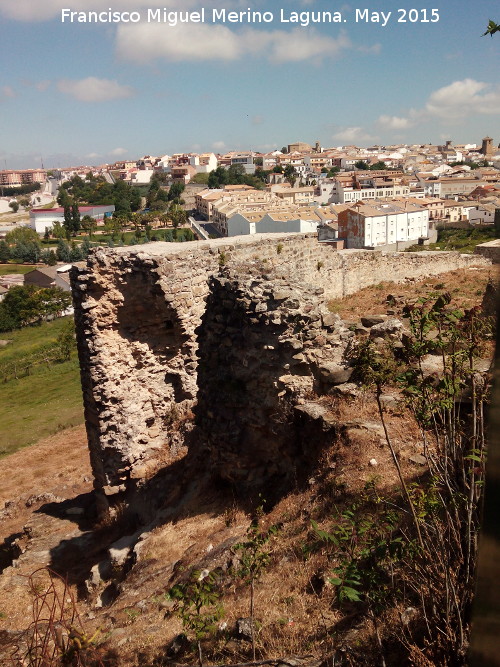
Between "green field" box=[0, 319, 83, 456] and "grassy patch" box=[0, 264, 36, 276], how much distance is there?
1580 inches

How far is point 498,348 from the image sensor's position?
79 centimetres

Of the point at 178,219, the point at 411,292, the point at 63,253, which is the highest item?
the point at 178,219

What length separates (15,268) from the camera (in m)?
73.2

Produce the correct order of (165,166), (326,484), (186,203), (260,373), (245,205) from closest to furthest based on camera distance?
(326,484) < (260,373) < (245,205) < (186,203) < (165,166)

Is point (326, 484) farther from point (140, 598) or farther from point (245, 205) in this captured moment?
point (245, 205)

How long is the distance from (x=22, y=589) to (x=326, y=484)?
5.27 m

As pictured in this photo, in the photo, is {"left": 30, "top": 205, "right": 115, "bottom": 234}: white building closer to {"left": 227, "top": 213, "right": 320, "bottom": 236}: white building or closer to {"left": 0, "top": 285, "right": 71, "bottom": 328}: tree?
{"left": 227, "top": 213, "right": 320, "bottom": 236}: white building

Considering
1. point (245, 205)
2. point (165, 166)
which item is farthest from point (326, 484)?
point (165, 166)

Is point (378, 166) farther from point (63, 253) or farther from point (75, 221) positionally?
point (63, 253)

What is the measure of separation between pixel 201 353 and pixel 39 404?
55.0 feet

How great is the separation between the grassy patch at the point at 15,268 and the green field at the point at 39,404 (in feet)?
132

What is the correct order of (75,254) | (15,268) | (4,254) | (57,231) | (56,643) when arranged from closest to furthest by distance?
1. (56,643)
2. (75,254)
3. (15,268)
4. (4,254)
5. (57,231)

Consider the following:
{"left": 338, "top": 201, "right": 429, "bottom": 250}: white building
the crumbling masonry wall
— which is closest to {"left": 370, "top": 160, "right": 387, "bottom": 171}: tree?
{"left": 338, "top": 201, "right": 429, "bottom": 250}: white building

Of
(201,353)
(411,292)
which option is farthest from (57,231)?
(201,353)
